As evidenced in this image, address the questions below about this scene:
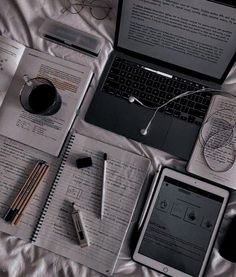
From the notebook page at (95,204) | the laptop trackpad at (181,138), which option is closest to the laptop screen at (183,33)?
the laptop trackpad at (181,138)

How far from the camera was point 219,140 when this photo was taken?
31.1 inches

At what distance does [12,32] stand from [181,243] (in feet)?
1.89

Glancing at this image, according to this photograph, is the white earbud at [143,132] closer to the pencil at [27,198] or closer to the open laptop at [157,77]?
the open laptop at [157,77]

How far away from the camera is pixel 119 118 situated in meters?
0.82

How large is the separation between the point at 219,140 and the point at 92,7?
1.31ft

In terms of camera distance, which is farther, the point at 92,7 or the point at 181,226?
the point at 92,7

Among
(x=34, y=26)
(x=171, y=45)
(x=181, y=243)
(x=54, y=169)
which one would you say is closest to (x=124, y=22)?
(x=171, y=45)

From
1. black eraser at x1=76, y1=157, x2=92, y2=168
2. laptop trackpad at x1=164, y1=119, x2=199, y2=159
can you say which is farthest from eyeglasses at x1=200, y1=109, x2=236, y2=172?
black eraser at x1=76, y1=157, x2=92, y2=168

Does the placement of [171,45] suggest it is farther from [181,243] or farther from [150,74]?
[181,243]

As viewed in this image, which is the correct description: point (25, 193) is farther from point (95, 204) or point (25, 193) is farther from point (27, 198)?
point (95, 204)

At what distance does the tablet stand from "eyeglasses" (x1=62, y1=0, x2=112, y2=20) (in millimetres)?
388

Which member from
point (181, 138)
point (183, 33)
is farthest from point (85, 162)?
point (183, 33)

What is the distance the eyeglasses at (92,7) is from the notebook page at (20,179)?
32cm

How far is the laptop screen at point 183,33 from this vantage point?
668mm
